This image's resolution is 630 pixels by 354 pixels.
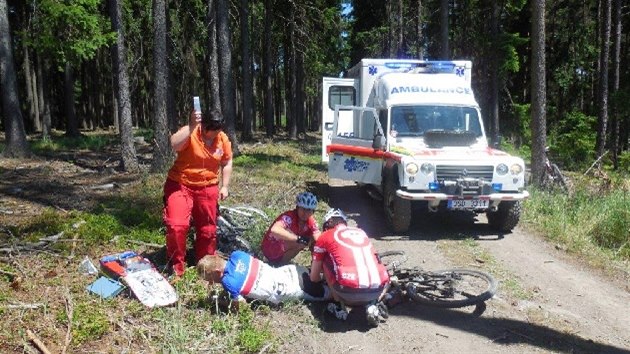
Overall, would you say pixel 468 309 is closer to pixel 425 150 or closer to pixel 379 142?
pixel 425 150

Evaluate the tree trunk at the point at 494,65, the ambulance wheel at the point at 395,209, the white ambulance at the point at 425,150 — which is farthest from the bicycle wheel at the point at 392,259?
the tree trunk at the point at 494,65

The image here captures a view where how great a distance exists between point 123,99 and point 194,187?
741 centimetres

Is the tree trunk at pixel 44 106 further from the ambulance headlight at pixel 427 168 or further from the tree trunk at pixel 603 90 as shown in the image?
the tree trunk at pixel 603 90

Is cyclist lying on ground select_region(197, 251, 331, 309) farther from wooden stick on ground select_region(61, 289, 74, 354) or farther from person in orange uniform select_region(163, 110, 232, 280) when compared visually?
wooden stick on ground select_region(61, 289, 74, 354)

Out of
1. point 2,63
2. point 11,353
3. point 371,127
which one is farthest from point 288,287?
point 2,63

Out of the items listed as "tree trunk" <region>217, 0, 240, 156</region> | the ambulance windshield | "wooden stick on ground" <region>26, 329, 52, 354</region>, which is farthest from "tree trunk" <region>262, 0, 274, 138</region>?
"wooden stick on ground" <region>26, 329, 52, 354</region>

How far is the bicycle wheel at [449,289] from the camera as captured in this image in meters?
5.77

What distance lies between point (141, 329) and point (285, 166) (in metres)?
11.1

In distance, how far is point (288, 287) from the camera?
17.8 ft

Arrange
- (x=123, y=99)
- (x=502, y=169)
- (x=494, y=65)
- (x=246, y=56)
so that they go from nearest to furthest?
(x=502, y=169)
(x=123, y=99)
(x=246, y=56)
(x=494, y=65)

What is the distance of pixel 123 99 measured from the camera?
12.4m

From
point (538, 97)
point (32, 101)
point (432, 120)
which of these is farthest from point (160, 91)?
point (32, 101)

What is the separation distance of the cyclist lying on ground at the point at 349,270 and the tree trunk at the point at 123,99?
875 centimetres

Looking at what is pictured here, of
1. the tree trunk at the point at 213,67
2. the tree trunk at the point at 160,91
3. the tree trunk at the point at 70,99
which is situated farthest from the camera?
the tree trunk at the point at 70,99
